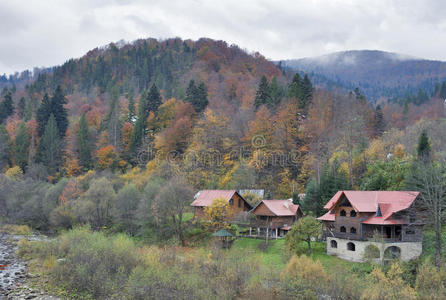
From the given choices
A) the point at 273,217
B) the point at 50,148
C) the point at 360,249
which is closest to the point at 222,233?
the point at 273,217

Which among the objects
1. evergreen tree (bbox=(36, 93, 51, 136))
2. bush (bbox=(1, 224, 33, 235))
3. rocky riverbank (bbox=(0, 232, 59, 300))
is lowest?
bush (bbox=(1, 224, 33, 235))

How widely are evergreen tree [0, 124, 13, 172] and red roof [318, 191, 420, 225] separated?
6674cm

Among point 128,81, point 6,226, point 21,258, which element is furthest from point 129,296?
point 128,81

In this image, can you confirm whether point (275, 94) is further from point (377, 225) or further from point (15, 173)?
point (15, 173)

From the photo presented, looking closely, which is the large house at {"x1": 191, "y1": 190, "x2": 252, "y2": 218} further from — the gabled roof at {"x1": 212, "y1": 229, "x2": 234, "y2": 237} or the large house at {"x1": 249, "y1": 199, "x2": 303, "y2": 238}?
the gabled roof at {"x1": 212, "y1": 229, "x2": 234, "y2": 237}

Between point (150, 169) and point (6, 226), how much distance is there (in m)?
21.5

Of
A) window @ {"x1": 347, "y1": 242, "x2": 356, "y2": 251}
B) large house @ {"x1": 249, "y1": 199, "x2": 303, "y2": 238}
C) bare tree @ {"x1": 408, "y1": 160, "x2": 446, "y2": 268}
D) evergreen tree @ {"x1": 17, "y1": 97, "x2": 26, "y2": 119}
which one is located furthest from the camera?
evergreen tree @ {"x1": 17, "y1": 97, "x2": 26, "y2": 119}

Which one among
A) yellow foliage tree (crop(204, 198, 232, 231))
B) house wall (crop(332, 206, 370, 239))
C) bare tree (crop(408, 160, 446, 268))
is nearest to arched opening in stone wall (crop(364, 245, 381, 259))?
house wall (crop(332, 206, 370, 239))

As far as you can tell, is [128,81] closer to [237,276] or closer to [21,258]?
[21,258]

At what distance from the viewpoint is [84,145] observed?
6962cm

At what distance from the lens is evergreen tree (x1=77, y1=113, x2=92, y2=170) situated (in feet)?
224

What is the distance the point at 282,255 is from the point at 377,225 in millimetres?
8201

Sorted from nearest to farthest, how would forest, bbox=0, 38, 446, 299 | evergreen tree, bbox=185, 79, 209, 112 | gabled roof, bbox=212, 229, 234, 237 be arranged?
forest, bbox=0, 38, 446, 299 < gabled roof, bbox=212, 229, 234, 237 < evergreen tree, bbox=185, 79, 209, 112

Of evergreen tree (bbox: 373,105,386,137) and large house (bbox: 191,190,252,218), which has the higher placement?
evergreen tree (bbox: 373,105,386,137)
